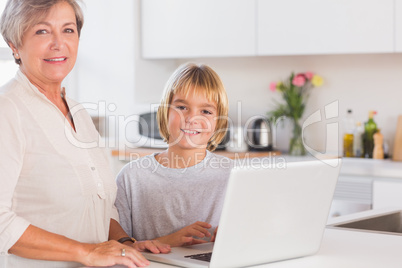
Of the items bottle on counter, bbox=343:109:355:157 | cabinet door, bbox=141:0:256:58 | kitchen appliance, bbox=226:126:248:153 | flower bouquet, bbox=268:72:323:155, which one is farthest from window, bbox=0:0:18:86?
bottle on counter, bbox=343:109:355:157

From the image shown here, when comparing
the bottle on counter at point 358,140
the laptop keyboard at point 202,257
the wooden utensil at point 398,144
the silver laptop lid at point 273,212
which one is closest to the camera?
the silver laptop lid at point 273,212

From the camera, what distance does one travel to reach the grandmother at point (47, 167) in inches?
54.8

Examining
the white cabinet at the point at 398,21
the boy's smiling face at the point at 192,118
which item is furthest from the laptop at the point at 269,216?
the white cabinet at the point at 398,21

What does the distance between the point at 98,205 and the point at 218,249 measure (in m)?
0.40

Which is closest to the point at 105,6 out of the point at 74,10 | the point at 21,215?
the point at 74,10

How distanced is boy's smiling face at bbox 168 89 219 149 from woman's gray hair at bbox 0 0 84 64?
1.72ft

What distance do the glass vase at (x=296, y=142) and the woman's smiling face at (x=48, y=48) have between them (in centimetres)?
243

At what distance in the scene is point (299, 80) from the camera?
383cm

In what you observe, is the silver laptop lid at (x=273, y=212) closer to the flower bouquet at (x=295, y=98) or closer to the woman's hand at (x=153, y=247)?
the woman's hand at (x=153, y=247)

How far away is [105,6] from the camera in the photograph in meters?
4.10

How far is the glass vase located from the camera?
3.81 m

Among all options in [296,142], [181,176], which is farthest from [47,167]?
[296,142]

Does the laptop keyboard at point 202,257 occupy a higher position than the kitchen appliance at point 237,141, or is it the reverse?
the kitchen appliance at point 237,141

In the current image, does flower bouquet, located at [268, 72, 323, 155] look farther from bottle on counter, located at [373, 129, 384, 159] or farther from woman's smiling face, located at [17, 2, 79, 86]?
woman's smiling face, located at [17, 2, 79, 86]
